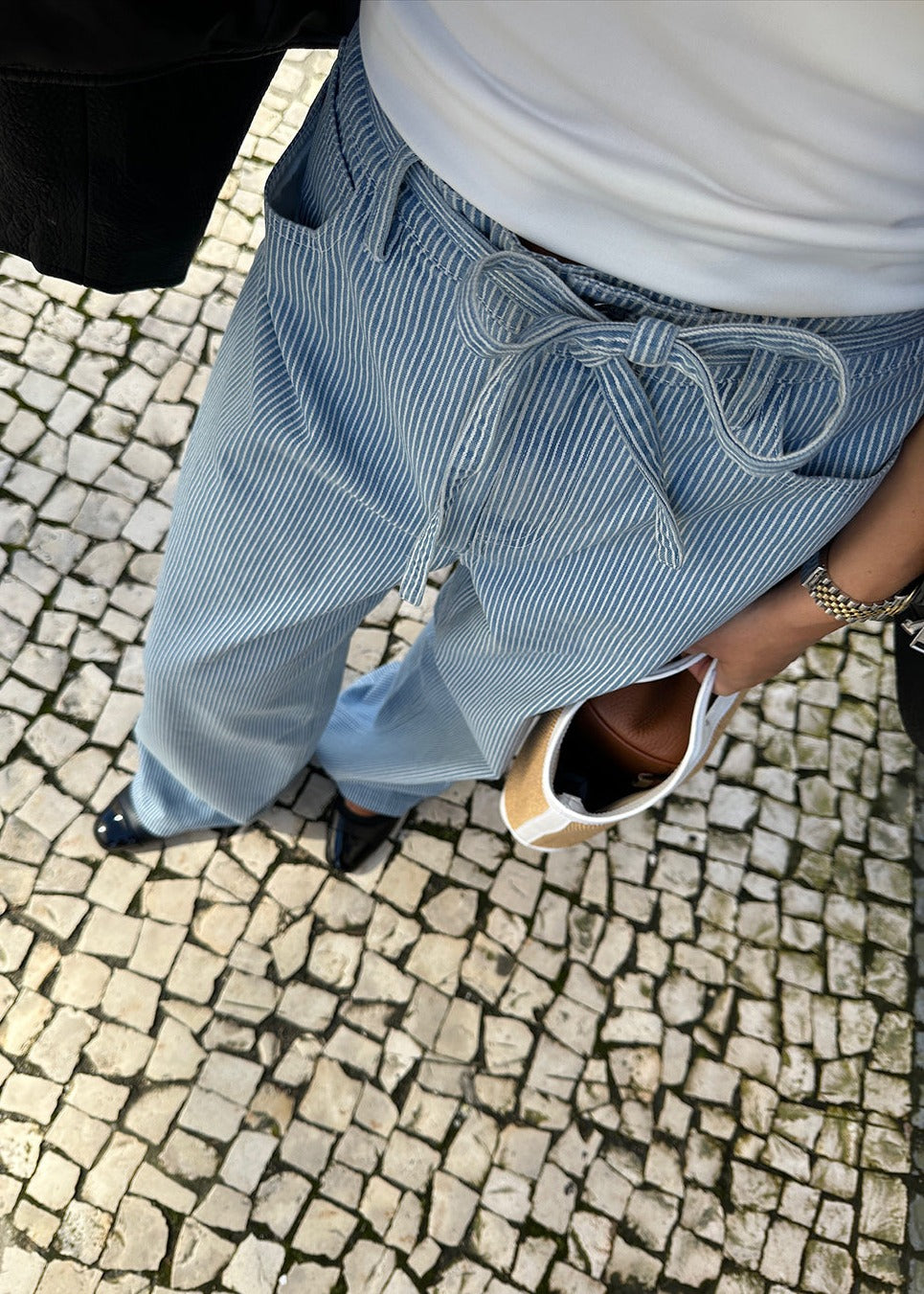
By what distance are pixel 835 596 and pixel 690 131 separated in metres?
0.70

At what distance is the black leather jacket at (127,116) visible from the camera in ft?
3.35

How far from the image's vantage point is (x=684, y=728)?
1.76 metres

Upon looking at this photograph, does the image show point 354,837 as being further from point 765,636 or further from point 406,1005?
point 765,636

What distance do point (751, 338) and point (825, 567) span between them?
428mm

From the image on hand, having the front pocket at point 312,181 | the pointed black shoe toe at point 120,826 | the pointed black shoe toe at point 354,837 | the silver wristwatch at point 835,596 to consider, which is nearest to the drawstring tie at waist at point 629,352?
the front pocket at point 312,181

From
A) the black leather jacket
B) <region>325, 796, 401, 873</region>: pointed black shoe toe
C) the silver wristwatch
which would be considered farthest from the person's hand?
<region>325, 796, 401, 873</region>: pointed black shoe toe

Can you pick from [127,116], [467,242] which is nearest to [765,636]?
[467,242]

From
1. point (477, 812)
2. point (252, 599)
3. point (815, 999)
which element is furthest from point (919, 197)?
point (815, 999)

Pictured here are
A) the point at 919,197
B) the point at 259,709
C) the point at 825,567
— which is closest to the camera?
the point at 919,197

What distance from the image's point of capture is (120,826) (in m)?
2.66

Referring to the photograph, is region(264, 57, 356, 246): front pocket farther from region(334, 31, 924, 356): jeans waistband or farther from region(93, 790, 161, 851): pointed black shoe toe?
region(93, 790, 161, 851): pointed black shoe toe

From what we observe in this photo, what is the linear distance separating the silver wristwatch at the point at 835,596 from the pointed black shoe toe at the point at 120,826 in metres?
1.84

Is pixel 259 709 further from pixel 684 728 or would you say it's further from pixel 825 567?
pixel 825 567

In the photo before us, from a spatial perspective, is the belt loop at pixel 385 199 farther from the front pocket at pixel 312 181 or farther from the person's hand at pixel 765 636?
the person's hand at pixel 765 636
